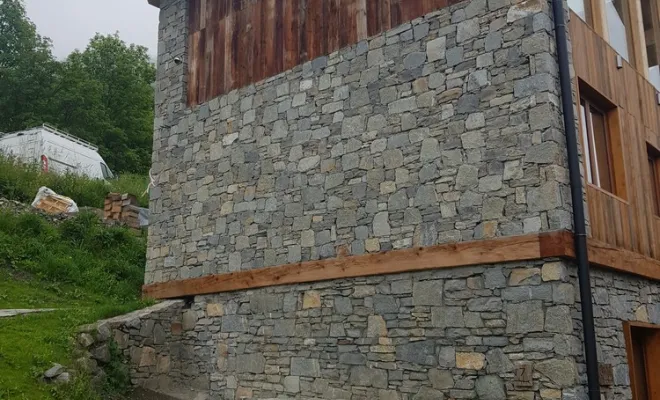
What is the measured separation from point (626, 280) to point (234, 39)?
273 inches

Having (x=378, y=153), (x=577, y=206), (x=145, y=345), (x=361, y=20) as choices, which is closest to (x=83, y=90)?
(x=145, y=345)

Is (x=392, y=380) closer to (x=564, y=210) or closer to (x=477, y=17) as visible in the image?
(x=564, y=210)

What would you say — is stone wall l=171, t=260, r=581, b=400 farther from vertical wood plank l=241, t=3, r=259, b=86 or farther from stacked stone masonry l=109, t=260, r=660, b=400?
vertical wood plank l=241, t=3, r=259, b=86

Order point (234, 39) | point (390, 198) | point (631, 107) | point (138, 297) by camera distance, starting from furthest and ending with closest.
→ 1. point (138, 297)
2. point (234, 39)
3. point (631, 107)
4. point (390, 198)

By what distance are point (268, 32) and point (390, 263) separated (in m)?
4.48

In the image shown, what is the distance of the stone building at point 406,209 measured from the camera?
276 inches

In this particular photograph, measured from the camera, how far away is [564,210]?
22.5 feet

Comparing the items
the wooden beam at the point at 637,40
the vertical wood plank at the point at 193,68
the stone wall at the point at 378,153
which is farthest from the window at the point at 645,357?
the vertical wood plank at the point at 193,68

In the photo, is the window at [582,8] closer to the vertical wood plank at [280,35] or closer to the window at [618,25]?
the window at [618,25]

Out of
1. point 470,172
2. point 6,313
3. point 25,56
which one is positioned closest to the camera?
point 470,172

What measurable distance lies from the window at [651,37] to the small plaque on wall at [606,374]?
4982 millimetres

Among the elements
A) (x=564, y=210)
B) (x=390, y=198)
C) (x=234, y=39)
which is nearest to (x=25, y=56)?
(x=234, y=39)

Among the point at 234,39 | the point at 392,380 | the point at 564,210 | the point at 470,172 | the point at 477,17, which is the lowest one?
the point at 392,380

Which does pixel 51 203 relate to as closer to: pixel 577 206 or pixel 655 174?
pixel 577 206
